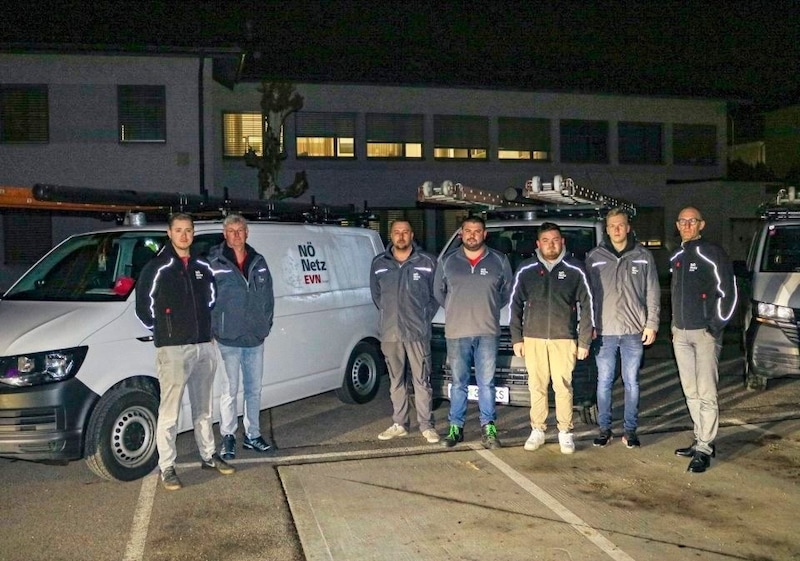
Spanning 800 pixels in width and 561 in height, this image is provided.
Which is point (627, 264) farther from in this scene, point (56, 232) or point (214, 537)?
point (56, 232)

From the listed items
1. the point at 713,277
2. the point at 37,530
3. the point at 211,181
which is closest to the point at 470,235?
the point at 713,277

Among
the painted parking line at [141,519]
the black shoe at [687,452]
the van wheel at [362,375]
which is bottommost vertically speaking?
the painted parking line at [141,519]

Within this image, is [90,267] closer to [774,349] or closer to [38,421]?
[38,421]

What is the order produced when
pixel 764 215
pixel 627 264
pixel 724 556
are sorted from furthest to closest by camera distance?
pixel 764 215 → pixel 627 264 → pixel 724 556

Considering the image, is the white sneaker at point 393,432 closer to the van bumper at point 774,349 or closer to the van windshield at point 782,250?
the van bumper at point 774,349

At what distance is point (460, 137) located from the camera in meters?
25.8

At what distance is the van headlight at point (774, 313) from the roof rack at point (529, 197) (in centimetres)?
186

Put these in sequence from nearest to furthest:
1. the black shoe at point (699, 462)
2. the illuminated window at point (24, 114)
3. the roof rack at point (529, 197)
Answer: the black shoe at point (699, 462), the roof rack at point (529, 197), the illuminated window at point (24, 114)

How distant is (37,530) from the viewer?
5.49 meters

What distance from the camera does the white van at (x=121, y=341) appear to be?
5.91m

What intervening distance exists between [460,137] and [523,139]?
2.21 metres

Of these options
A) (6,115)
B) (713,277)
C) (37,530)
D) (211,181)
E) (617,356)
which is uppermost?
(6,115)

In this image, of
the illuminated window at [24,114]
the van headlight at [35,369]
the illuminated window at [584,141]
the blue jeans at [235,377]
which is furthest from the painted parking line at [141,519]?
the illuminated window at [584,141]

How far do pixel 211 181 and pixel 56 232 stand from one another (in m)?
3.85
